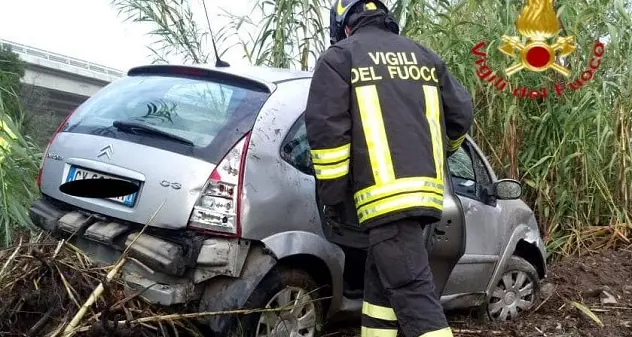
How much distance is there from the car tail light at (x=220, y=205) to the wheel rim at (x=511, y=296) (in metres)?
2.27

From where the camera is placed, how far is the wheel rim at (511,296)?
4.85m

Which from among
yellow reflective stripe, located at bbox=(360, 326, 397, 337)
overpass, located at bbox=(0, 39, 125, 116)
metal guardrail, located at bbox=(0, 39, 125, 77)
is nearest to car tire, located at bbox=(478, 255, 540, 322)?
yellow reflective stripe, located at bbox=(360, 326, 397, 337)

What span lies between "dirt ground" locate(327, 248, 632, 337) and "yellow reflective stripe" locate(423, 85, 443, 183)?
117 centimetres

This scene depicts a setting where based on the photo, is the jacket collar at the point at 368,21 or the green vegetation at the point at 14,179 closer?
the jacket collar at the point at 368,21

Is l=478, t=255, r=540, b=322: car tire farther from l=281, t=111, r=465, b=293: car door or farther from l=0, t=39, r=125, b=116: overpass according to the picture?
l=0, t=39, r=125, b=116: overpass

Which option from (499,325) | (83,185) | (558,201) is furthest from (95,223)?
(558,201)

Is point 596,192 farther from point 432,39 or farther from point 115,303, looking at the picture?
point 115,303

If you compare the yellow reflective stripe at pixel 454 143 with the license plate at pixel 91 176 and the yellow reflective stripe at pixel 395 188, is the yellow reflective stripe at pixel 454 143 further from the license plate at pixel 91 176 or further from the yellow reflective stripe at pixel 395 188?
the license plate at pixel 91 176

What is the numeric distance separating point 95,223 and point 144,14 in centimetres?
407

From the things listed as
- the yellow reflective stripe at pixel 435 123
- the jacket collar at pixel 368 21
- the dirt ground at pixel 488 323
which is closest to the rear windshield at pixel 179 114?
the jacket collar at pixel 368 21

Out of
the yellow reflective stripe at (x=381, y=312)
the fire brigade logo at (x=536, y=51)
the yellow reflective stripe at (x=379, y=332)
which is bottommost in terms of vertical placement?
the yellow reflective stripe at (x=379, y=332)

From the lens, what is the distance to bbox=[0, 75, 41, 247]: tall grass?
3826mm

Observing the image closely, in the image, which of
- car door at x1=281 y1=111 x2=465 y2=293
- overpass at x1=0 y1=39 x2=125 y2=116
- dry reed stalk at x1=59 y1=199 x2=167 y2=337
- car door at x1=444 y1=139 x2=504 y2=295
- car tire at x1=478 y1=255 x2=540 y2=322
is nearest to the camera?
dry reed stalk at x1=59 y1=199 x2=167 y2=337

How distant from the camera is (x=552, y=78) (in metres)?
6.74
